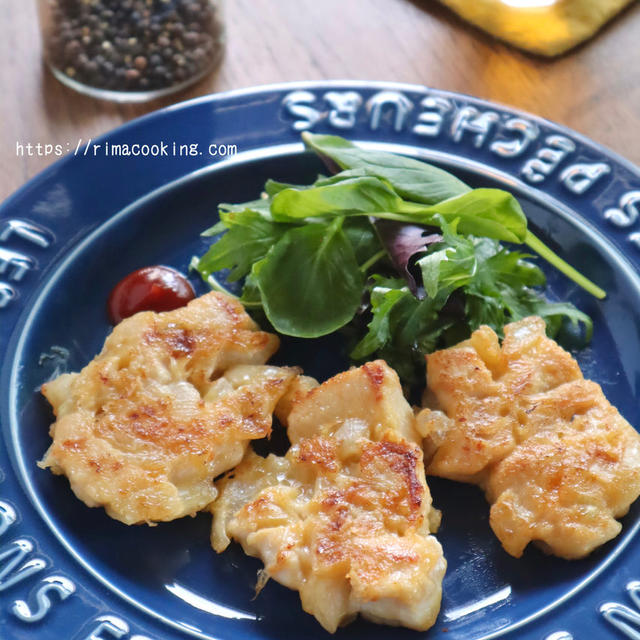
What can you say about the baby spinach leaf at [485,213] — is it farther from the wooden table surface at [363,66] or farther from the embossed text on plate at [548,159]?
the wooden table surface at [363,66]

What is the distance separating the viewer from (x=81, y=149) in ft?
11.1

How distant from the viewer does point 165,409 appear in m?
2.60

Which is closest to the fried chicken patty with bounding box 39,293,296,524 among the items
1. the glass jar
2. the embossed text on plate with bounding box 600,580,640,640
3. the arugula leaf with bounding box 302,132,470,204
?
the arugula leaf with bounding box 302,132,470,204

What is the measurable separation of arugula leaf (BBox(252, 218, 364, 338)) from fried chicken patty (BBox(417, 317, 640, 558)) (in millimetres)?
351

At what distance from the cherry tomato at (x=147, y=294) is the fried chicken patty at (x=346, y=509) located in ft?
2.28

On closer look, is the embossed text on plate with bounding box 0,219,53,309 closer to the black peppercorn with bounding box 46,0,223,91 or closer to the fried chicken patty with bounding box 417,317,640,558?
the black peppercorn with bounding box 46,0,223,91

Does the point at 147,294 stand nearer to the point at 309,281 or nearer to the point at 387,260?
the point at 309,281

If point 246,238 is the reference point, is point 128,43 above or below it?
below

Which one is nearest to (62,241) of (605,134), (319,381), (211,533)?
(319,381)

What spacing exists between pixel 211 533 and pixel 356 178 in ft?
4.00

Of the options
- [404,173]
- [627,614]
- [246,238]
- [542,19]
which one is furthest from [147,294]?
[542,19]

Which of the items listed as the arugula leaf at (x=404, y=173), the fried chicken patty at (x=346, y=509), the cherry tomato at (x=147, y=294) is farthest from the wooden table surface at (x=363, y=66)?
the fried chicken patty at (x=346, y=509)

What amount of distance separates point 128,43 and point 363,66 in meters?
1.07

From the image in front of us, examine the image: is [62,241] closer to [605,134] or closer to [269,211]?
[269,211]
